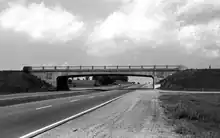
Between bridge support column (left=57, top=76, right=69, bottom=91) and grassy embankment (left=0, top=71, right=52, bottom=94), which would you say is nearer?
grassy embankment (left=0, top=71, right=52, bottom=94)

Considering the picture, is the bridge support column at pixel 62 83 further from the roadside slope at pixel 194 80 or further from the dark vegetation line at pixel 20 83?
the roadside slope at pixel 194 80

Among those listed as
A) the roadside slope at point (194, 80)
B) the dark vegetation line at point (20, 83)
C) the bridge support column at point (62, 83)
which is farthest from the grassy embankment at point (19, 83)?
the roadside slope at point (194, 80)

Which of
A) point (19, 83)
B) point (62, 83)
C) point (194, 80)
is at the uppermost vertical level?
point (19, 83)

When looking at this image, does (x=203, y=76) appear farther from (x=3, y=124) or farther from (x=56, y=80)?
(x=3, y=124)

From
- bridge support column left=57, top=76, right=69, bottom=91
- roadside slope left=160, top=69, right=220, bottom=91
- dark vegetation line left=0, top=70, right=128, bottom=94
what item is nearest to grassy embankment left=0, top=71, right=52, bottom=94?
dark vegetation line left=0, top=70, right=128, bottom=94

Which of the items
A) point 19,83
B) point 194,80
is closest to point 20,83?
point 19,83

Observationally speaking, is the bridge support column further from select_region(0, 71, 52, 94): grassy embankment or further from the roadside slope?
the roadside slope

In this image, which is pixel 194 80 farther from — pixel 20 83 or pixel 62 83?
pixel 20 83

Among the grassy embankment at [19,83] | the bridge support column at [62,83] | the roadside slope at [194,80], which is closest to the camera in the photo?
the grassy embankment at [19,83]

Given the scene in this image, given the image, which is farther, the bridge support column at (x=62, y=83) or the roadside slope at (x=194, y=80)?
the bridge support column at (x=62, y=83)

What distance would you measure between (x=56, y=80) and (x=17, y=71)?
1036 cm

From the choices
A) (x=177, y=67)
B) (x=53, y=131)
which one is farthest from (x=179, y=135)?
(x=177, y=67)

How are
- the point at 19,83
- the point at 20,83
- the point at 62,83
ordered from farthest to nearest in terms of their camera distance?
the point at 62,83 < the point at 20,83 < the point at 19,83

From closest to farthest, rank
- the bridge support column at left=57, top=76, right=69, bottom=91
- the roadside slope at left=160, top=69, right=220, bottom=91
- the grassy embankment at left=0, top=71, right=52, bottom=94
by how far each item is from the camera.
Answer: the grassy embankment at left=0, top=71, right=52, bottom=94 → the roadside slope at left=160, top=69, right=220, bottom=91 → the bridge support column at left=57, top=76, right=69, bottom=91
